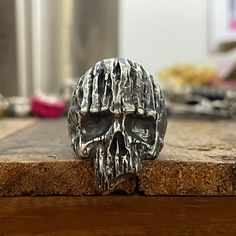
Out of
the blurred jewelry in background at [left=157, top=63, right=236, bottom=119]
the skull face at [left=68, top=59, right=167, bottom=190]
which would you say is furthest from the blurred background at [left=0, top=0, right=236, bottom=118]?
the skull face at [left=68, top=59, right=167, bottom=190]

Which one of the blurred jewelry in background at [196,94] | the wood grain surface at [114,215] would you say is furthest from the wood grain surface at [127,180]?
the blurred jewelry in background at [196,94]

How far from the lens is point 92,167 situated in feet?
1.43

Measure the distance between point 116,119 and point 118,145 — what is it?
0.02 metres

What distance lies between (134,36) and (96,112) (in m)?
1.51

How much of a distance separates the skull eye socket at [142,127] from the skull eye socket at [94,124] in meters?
0.02

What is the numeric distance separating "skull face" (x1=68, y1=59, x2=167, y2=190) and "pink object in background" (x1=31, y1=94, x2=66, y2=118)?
1.94 feet

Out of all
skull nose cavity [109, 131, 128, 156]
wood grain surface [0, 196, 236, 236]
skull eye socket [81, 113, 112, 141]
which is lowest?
wood grain surface [0, 196, 236, 236]

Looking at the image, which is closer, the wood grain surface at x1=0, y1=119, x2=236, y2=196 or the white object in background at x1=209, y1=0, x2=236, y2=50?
the wood grain surface at x1=0, y1=119, x2=236, y2=196

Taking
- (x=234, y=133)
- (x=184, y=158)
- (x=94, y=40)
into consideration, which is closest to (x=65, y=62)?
(x=94, y=40)

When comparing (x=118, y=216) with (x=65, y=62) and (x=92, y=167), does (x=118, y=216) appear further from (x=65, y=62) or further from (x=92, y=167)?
(x=65, y=62)

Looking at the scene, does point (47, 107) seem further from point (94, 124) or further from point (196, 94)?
point (94, 124)

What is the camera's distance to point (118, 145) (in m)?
0.42

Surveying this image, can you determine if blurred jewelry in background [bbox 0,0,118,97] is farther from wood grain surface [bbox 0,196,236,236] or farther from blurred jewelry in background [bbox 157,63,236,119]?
wood grain surface [bbox 0,196,236,236]

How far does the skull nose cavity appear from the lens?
42cm
